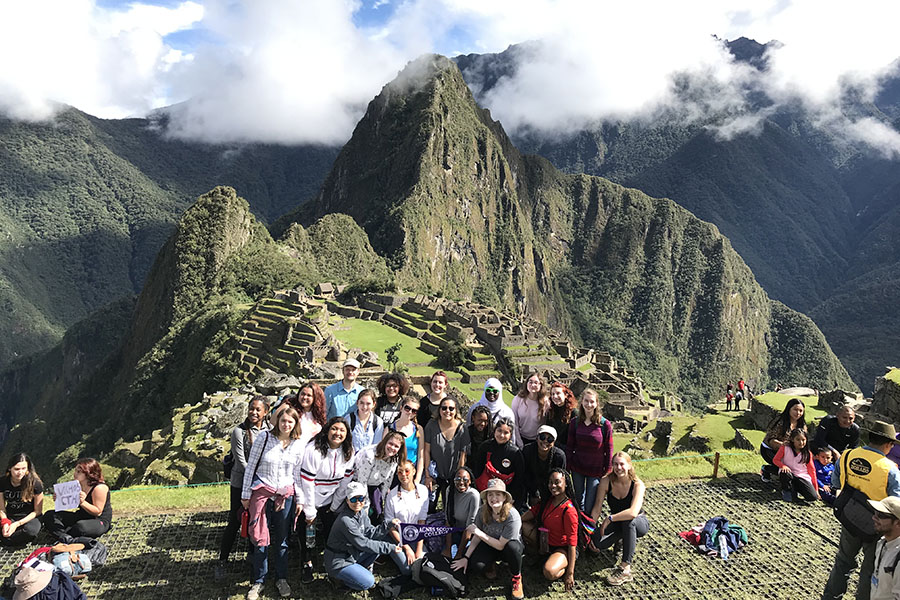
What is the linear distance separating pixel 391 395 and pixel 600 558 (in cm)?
356

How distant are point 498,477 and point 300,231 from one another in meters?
82.9

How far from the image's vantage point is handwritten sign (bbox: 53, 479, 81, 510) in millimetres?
6914

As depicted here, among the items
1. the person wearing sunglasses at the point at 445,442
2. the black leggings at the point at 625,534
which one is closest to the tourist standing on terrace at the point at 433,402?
the person wearing sunglasses at the point at 445,442

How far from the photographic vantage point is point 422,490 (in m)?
7.22

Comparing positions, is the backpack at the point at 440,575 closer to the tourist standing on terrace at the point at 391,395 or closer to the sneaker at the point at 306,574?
the sneaker at the point at 306,574

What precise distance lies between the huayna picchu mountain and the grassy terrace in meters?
27.6

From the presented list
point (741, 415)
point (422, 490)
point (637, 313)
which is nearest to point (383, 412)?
point (422, 490)

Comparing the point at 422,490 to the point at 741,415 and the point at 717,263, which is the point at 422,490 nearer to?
the point at 741,415

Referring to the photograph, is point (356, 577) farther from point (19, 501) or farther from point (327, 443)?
point (19, 501)

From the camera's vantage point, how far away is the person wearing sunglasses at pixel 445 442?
776 centimetres

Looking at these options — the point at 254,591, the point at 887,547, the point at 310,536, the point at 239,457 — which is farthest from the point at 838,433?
the point at 239,457

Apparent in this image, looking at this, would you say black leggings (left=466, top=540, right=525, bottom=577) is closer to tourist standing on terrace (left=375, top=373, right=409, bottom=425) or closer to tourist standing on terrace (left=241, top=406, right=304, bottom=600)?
tourist standing on terrace (left=375, top=373, right=409, bottom=425)

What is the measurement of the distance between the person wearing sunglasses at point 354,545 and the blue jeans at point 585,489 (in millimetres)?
2661

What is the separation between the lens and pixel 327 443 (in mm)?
7020
